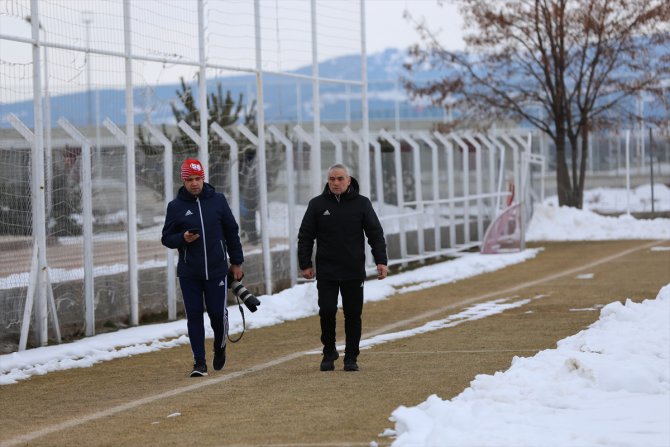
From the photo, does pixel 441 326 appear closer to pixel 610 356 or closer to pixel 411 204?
pixel 610 356

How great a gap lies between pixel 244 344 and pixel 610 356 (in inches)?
195

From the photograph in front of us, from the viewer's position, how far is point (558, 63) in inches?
1690

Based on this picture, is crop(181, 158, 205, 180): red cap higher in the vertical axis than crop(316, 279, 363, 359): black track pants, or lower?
higher

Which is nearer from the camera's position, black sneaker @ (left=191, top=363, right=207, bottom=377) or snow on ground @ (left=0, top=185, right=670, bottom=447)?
snow on ground @ (left=0, top=185, right=670, bottom=447)

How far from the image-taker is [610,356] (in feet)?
35.5

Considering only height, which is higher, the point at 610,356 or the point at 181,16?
the point at 181,16

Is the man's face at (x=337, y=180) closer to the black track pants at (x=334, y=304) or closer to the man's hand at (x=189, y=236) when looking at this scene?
the black track pants at (x=334, y=304)

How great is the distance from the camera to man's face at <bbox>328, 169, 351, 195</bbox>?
12.1 m

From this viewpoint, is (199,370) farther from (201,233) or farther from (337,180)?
(337,180)

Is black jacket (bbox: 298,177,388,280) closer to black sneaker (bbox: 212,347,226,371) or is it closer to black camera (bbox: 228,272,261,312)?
black camera (bbox: 228,272,261,312)

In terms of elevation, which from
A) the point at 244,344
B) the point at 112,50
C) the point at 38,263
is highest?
the point at 112,50

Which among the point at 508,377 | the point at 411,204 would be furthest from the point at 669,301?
the point at 411,204

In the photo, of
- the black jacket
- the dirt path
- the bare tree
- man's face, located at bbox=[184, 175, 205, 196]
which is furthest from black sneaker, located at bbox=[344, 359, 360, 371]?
the bare tree

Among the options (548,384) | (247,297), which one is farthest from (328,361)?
(548,384)
